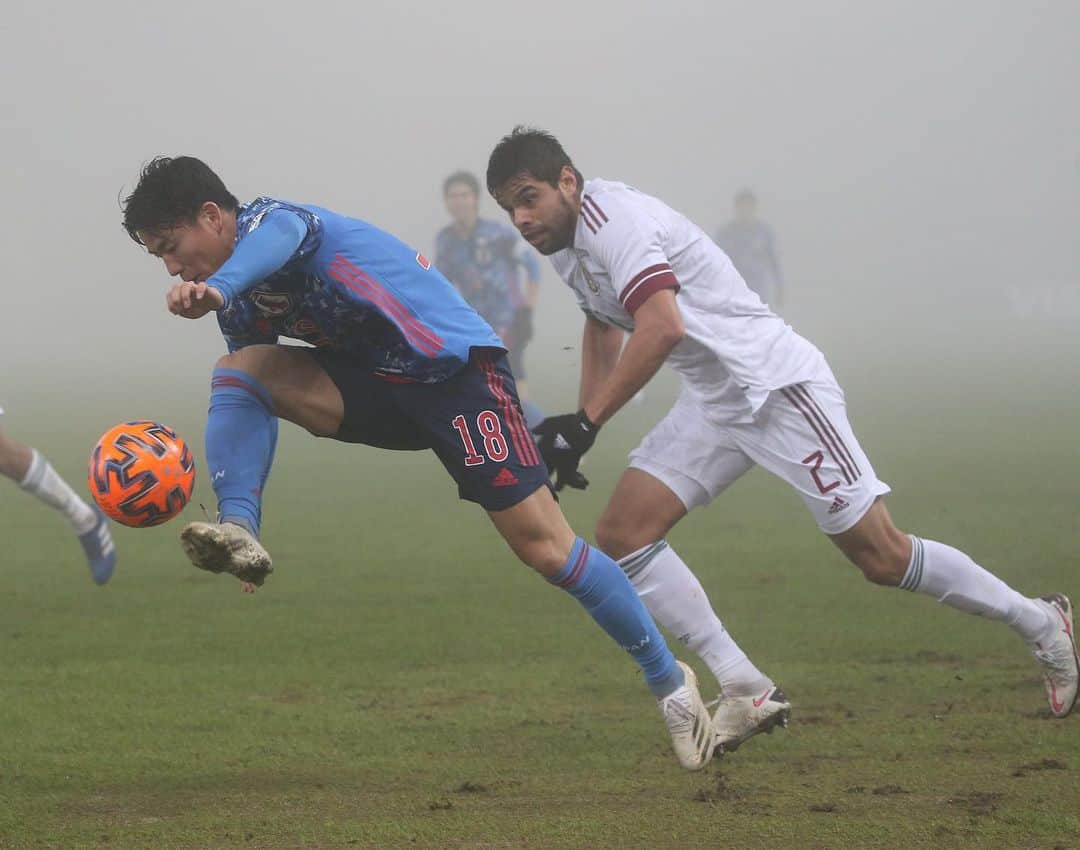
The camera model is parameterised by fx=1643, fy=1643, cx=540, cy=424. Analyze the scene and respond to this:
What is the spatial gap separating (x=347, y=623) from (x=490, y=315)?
6.52m

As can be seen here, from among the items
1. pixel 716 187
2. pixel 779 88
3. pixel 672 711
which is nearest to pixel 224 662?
pixel 672 711

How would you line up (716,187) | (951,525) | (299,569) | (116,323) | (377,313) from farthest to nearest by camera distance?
(716,187) < (116,323) < (951,525) < (299,569) < (377,313)

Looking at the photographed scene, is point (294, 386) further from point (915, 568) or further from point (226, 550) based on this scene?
point (915, 568)

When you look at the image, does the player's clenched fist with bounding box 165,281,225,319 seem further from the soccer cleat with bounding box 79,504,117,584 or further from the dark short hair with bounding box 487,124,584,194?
the soccer cleat with bounding box 79,504,117,584

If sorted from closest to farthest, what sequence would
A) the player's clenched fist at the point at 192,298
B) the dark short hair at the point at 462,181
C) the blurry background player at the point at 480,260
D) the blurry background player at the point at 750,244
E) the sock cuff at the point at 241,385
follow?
the player's clenched fist at the point at 192,298, the sock cuff at the point at 241,385, the dark short hair at the point at 462,181, the blurry background player at the point at 480,260, the blurry background player at the point at 750,244

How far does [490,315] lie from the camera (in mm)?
13273

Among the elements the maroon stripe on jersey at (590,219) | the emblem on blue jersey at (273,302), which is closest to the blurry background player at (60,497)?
the emblem on blue jersey at (273,302)

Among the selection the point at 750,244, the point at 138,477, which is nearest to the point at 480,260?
the point at 750,244

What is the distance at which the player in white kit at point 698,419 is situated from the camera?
4703 mm

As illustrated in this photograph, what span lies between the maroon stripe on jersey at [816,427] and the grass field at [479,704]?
81cm

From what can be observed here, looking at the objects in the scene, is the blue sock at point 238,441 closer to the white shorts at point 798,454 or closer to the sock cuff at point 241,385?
the sock cuff at point 241,385

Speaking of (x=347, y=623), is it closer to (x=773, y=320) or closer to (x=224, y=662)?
(x=224, y=662)

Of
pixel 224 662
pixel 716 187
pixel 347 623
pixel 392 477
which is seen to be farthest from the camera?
pixel 716 187

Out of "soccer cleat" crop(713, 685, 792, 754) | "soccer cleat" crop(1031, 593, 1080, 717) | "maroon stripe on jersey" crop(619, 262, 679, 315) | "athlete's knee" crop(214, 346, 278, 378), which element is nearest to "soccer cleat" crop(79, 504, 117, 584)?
"athlete's knee" crop(214, 346, 278, 378)
